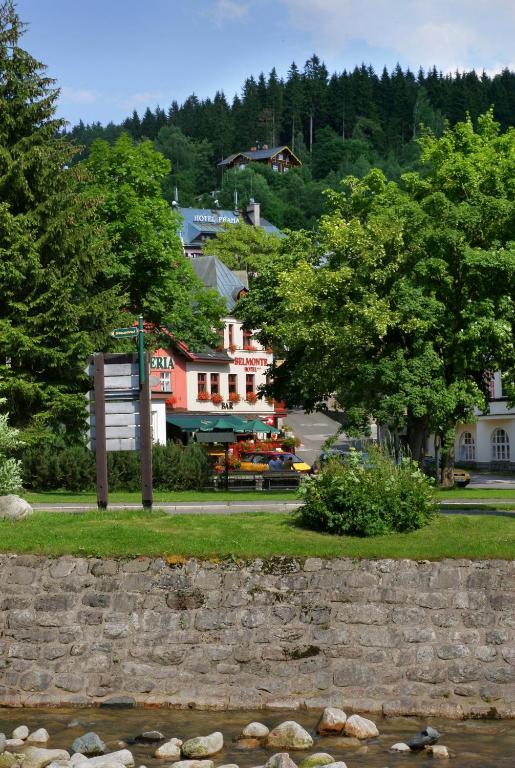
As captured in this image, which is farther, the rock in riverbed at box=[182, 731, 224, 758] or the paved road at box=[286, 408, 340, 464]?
the paved road at box=[286, 408, 340, 464]

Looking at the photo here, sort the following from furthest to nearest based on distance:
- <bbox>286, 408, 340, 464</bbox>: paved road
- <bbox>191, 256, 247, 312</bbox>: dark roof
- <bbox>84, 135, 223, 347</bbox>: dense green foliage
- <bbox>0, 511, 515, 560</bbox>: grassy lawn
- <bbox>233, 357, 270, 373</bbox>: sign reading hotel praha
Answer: <bbox>191, 256, 247, 312</bbox>: dark roof, <bbox>233, 357, 270, 373</bbox>: sign reading hotel praha, <bbox>286, 408, 340, 464</bbox>: paved road, <bbox>84, 135, 223, 347</bbox>: dense green foliage, <bbox>0, 511, 515, 560</bbox>: grassy lawn

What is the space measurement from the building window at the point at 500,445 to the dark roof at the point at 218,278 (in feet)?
70.9

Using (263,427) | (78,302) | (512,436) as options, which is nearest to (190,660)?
(78,302)

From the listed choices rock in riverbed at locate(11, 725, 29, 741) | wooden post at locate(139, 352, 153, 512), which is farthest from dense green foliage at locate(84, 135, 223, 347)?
rock in riverbed at locate(11, 725, 29, 741)

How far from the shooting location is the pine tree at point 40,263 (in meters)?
34.2

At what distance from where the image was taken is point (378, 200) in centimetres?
3912

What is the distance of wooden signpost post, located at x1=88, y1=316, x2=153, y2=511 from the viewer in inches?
680

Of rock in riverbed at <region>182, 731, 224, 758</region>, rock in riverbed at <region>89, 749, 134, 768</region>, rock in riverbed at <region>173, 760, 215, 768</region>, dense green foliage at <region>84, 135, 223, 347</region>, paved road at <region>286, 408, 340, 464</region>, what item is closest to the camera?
rock in riverbed at <region>89, 749, 134, 768</region>

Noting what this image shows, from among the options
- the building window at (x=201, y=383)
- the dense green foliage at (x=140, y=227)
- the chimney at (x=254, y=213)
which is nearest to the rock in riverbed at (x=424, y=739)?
the dense green foliage at (x=140, y=227)

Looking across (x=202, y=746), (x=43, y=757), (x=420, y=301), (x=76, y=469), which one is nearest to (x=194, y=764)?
(x=202, y=746)

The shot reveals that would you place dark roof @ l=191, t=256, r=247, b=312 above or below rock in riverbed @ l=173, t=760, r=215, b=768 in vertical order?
above

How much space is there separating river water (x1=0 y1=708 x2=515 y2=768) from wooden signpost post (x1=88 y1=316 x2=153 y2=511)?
512 cm

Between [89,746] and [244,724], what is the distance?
6.19ft

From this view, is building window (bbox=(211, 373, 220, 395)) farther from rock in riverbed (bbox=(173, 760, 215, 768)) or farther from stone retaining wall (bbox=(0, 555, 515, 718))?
rock in riverbed (bbox=(173, 760, 215, 768))
